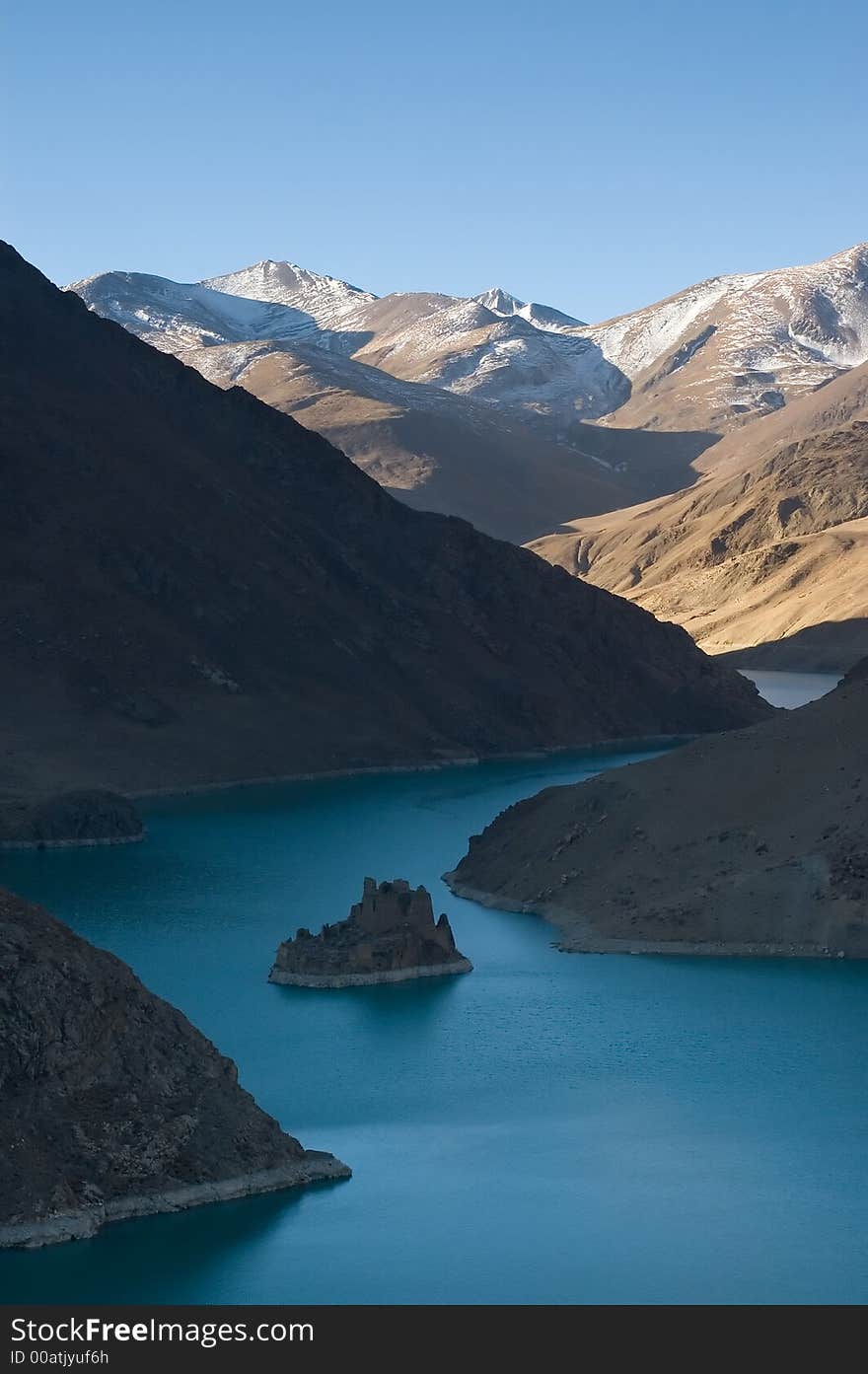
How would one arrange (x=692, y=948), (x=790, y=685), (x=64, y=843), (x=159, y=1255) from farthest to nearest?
(x=790, y=685), (x=64, y=843), (x=692, y=948), (x=159, y=1255)

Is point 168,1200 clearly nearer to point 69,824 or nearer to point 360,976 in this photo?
point 360,976

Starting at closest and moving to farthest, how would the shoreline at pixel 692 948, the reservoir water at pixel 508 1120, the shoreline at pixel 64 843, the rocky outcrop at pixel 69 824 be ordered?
the reservoir water at pixel 508 1120 → the shoreline at pixel 692 948 → the shoreline at pixel 64 843 → the rocky outcrop at pixel 69 824

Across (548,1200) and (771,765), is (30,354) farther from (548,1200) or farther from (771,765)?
(548,1200)

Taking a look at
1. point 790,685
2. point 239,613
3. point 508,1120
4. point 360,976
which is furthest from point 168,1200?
point 790,685

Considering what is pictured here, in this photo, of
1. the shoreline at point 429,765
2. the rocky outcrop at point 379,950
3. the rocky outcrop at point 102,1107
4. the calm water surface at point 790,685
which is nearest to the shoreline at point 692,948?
the rocky outcrop at point 379,950

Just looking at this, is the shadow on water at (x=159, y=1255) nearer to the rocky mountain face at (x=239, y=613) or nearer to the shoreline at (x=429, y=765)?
the rocky mountain face at (x=239, y=613)

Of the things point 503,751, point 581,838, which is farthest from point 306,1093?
point 503,751
